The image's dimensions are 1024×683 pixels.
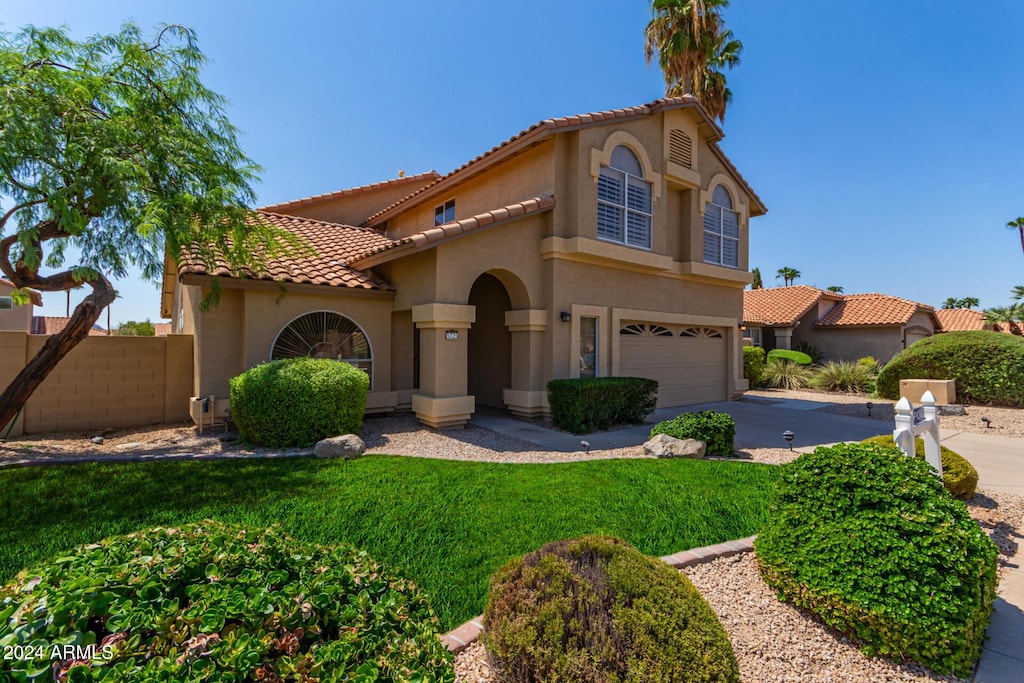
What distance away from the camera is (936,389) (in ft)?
48.0

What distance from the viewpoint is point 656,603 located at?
2.80 metres

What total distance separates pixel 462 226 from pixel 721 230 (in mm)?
10335

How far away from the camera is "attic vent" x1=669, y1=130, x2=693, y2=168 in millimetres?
14305

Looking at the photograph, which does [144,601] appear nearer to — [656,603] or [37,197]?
[656,603]

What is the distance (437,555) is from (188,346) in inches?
400

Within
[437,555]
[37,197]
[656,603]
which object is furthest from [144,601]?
[37,197]

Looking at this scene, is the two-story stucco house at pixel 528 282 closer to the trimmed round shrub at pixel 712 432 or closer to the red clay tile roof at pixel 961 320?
the trimmed round shrub at pixel 712 432

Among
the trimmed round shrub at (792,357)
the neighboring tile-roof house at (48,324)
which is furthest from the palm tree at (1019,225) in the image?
the neighboring tile-roof house at (48,324)

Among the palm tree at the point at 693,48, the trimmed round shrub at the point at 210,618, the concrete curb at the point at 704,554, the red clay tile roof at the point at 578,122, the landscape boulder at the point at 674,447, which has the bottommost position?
the concrete curb at the point at 704,554

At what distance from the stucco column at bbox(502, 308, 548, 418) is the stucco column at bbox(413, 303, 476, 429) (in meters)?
1.48

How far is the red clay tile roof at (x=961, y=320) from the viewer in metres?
32.8

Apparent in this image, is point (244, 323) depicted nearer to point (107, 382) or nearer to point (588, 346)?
point (107, 382)

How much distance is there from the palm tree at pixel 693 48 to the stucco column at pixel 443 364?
1489cm

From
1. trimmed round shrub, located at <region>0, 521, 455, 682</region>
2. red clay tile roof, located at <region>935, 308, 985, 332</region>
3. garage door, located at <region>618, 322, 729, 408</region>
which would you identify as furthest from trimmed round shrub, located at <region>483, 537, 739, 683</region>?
red clay tile roof, located at <region>935, 308, 985, 332</region>
